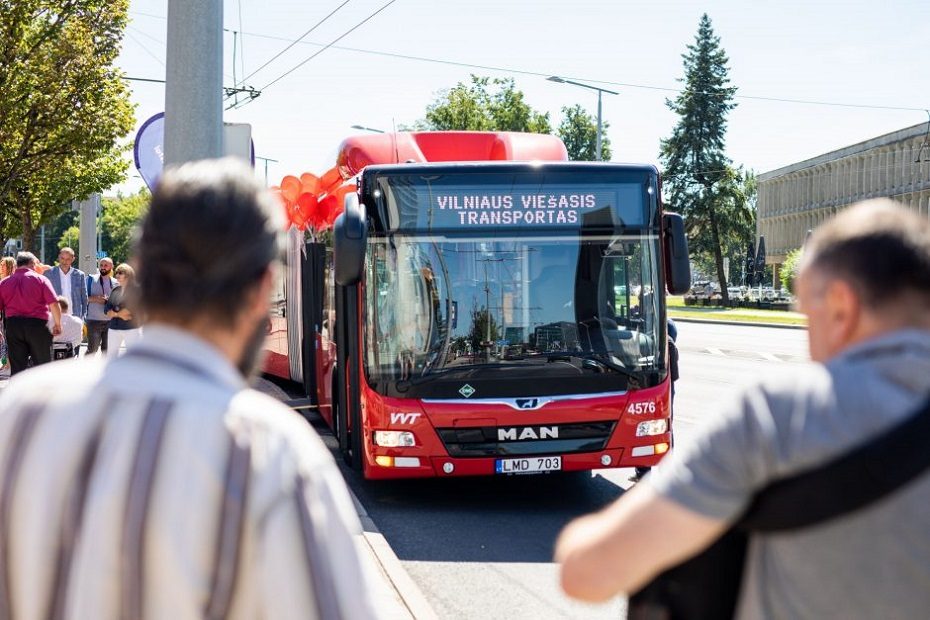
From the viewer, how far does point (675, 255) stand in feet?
29.0

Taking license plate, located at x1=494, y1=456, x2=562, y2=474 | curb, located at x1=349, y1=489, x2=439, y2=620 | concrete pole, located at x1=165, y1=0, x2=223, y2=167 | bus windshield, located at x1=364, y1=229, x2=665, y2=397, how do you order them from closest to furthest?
curb, located at x1=349, y1=489, x2=439, y2=620
concrete pole, located at x1=165, y1=0, x2=223, y2=167
license plate, located at x1=494, y1=456, x2=562, y2=474
bus windshield, located at x1=364, y1=229, x2=665, y2=397

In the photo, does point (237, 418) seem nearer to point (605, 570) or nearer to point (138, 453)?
point (138, 453)

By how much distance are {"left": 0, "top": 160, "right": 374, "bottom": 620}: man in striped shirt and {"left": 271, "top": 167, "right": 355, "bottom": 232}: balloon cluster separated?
8770 mm

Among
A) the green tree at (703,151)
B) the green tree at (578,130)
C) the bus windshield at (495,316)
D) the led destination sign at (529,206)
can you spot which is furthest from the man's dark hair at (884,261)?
the green tree at (703,151)

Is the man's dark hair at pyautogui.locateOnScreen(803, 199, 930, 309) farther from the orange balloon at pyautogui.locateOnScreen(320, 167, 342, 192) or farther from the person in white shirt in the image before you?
the person in white shirt

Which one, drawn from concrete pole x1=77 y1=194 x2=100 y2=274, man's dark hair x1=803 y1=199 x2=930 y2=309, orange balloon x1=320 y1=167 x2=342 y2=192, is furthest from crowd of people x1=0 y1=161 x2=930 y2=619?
concrete pole x1=77 y1=194 x2=100 y2=274

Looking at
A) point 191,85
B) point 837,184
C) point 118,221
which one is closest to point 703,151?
point 837,184

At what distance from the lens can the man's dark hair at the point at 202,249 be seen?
71.1 inches

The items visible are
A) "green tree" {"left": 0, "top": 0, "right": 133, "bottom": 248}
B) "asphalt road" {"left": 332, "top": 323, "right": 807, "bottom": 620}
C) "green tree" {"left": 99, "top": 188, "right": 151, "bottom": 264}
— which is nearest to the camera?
"asphalt road" {"left": 332, "top": 323, "right": 807, "bottom": 620}

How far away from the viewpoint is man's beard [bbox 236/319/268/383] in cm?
187

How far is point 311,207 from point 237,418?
11.4 metres

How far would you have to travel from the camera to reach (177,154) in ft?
21.4

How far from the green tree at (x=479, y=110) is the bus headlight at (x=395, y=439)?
4389cm

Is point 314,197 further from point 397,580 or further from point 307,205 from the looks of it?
point 397,580
